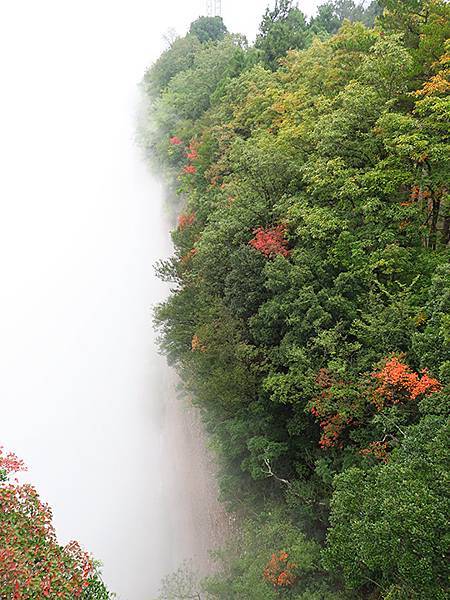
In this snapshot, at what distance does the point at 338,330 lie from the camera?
Answer: 45.5 ft

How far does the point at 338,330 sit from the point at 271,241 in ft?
15.6

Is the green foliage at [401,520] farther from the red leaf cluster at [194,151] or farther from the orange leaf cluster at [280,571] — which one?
the red leaf cluster at [194,151]

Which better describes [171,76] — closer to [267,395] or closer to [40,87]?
[40,87]

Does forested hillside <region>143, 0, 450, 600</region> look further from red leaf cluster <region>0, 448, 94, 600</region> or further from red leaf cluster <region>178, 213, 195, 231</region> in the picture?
red leaf cluster <region>0, 448, 94, 600</region>

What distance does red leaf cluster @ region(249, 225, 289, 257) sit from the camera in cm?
1727

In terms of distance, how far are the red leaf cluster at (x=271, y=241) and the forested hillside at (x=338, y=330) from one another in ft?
0.23

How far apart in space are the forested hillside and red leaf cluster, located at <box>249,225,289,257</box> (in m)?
0.07

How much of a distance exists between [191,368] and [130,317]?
2055cm

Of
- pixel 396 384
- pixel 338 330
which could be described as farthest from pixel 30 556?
pixel 338 330

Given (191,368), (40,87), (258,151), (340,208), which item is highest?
(40,87)

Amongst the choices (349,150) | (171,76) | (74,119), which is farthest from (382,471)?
(74,119)

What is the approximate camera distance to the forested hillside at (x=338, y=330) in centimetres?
967

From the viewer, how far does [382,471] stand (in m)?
9.38

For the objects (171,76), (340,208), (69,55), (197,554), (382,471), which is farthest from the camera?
(69,55)
